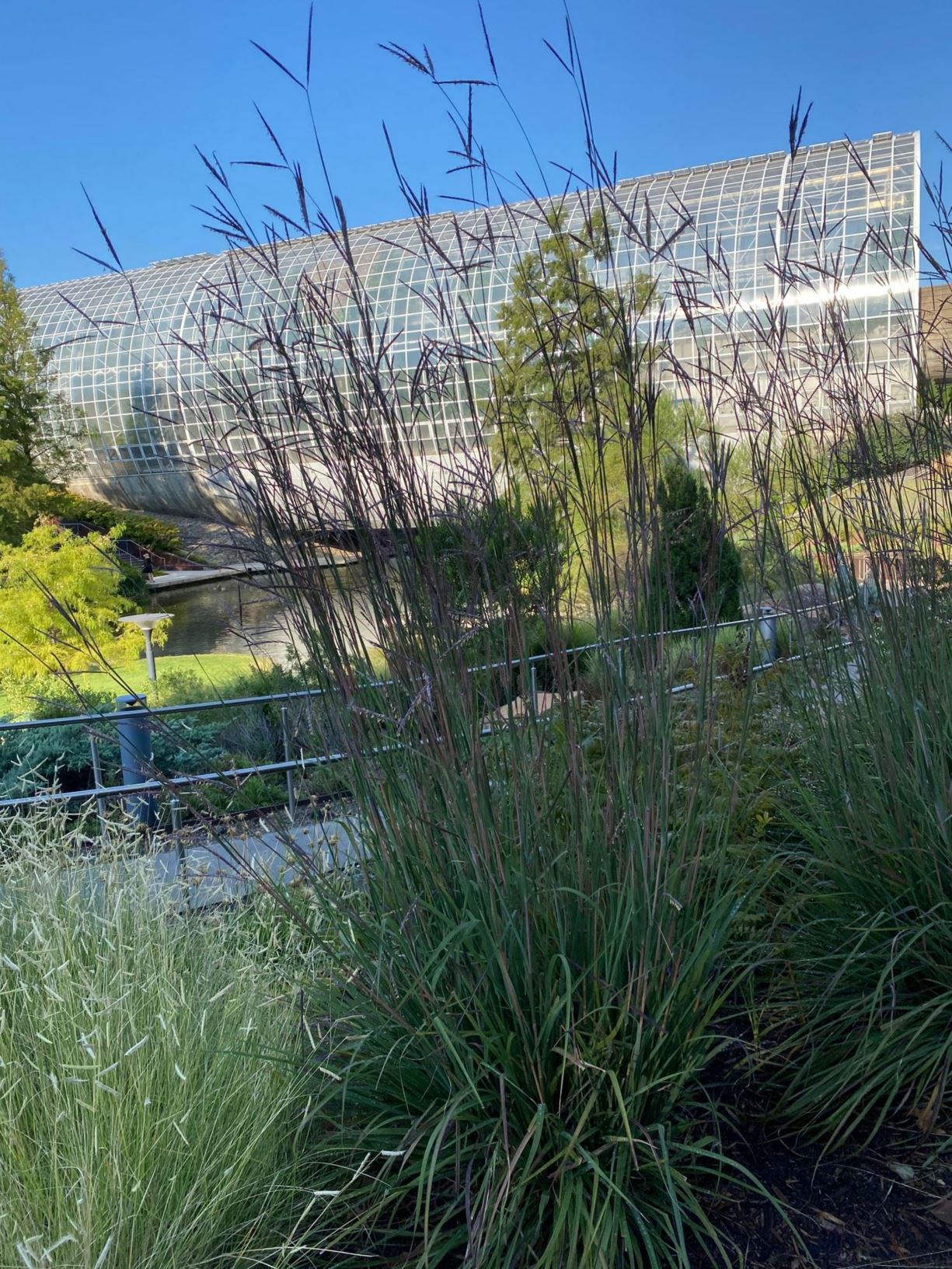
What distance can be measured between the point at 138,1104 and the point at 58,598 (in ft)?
38.4

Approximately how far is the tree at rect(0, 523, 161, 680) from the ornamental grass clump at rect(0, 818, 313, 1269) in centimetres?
1033

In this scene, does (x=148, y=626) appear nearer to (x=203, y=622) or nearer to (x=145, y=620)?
(x=145, y=620)

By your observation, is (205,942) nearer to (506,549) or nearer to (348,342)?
(506,549)

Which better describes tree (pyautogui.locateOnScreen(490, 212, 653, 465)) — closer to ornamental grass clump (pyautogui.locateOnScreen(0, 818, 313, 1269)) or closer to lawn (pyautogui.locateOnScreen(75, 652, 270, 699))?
ornamental grass clump (pyautogui.locateOnScreen(0, 818, 313, 1269))

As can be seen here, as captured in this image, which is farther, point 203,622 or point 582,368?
point 203,622

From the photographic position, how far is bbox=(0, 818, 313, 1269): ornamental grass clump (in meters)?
1.65

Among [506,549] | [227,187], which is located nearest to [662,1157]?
[506,549]

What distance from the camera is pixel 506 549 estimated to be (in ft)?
6.72

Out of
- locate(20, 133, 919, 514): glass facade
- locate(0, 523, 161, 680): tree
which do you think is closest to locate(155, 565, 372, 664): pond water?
locate(0, 523, 161, 680): tree

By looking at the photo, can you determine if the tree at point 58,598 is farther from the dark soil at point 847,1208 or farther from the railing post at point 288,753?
the dark soil at point 847,1208

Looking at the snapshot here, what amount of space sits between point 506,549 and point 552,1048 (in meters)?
0.96

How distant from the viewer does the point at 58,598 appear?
40.9ft

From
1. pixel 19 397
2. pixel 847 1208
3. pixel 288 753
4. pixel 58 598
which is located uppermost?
pixel 19 397

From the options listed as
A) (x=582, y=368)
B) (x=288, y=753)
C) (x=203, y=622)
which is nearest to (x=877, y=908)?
(x=582, y=368)
